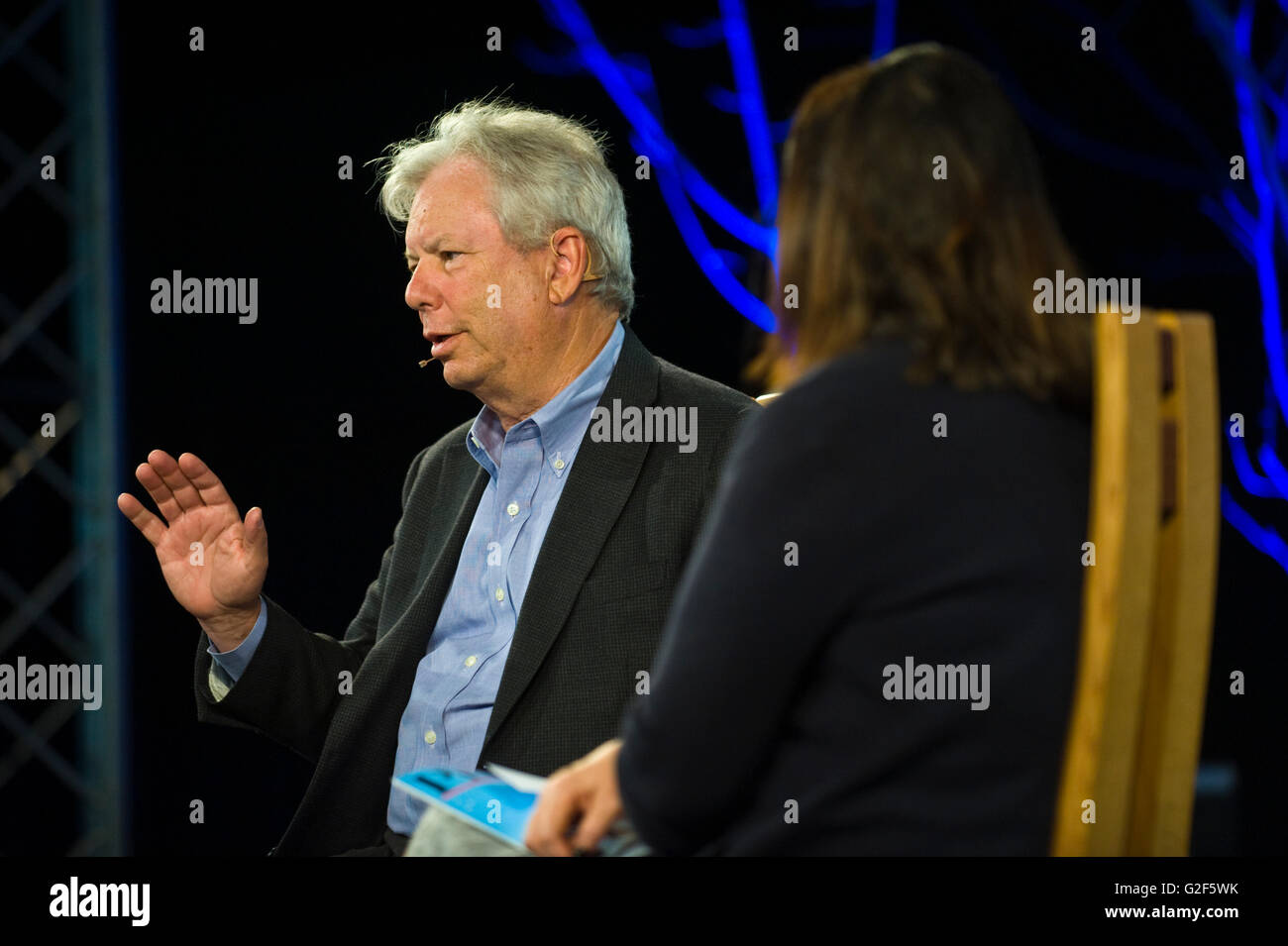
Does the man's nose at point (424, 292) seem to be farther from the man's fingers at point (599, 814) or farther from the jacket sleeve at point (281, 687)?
the man's fingers at point (599, 814)

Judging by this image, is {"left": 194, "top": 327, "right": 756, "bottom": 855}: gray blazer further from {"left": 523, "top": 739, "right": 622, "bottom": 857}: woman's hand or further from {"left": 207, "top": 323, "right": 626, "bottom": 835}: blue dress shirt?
{"left": 523, "top": 739, "right": 622, "bottom": 857}: woman's hand

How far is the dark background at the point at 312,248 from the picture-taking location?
384cm

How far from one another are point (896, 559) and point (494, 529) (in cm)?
111

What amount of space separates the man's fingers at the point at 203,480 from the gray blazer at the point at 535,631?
19 centimetres

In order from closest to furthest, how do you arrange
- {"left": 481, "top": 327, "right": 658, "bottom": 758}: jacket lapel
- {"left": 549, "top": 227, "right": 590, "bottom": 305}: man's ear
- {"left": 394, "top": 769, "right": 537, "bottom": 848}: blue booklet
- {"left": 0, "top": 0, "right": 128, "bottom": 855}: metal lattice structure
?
{"left": 394, "top": 769, "right": 537, "bottom": 848}: blue booklet, {"left": 481, "top": 327, "right": 658, "bottom": 758}: jacket lapel, {"left": 549, "top": 227, "right": 590, "bottom": 305}: man's ear, {"left": 0, "top": 0, "right": 128, "bottom": 855}: metal lattice structure

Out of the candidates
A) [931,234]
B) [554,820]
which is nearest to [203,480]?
[554,820]

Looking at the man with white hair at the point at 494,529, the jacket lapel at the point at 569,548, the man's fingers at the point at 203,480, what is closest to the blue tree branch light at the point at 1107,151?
the man with white hair at the point at 494,529

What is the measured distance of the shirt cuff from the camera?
1.97m

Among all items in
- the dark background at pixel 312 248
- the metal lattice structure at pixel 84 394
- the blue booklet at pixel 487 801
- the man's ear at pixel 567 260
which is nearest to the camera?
the blue booklet at pixel 487 801

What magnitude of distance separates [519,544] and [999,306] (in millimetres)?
1061

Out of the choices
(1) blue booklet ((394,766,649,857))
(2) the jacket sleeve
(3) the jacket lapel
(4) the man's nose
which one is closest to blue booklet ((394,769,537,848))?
(1) blue booklet ((394,766,649,857))

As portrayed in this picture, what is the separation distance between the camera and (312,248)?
391 cm

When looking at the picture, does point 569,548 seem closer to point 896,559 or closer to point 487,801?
point 487,801

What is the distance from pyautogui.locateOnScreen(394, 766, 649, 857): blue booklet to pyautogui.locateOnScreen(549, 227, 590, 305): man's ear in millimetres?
1004
